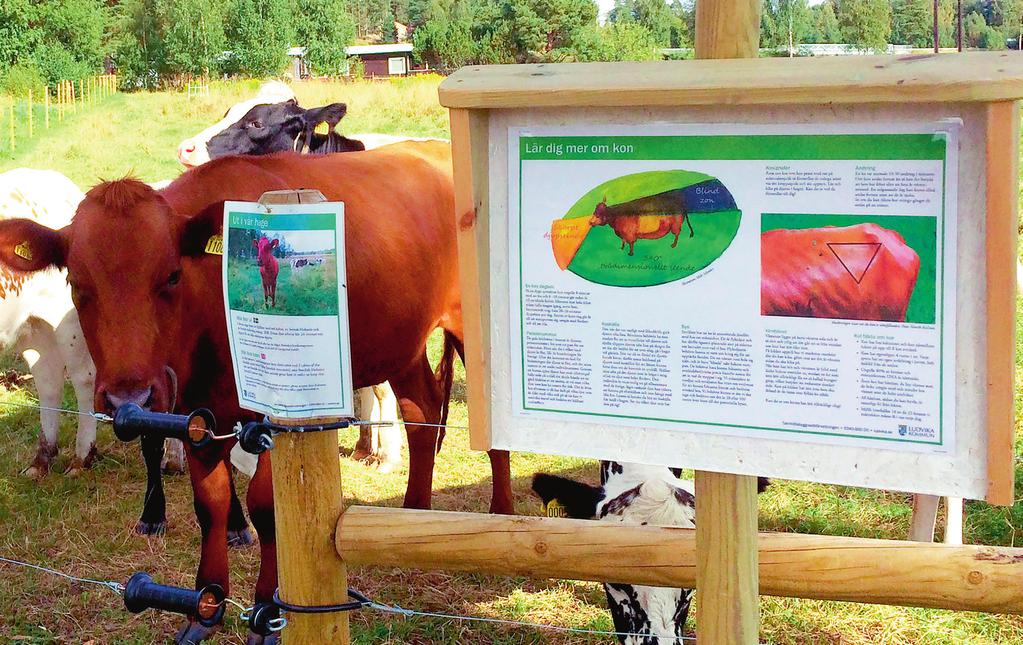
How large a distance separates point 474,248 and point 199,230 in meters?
2.13

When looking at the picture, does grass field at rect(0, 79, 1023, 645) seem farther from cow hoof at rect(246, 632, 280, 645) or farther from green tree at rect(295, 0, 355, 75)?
green tree at rect(295, 0, 355, 75)

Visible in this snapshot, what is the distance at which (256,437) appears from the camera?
2.11 m

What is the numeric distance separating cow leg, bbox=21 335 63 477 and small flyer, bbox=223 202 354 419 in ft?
15.7

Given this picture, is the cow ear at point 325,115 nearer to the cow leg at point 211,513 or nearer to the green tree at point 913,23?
the cow leg at point 211,513

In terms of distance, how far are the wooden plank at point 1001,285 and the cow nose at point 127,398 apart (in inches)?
106

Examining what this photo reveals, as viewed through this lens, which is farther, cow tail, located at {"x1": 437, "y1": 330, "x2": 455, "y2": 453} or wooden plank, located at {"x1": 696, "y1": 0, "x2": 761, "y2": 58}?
cow tail, located at {"x1": 437, "y1": 330, "x2": 455, "y2": 453}

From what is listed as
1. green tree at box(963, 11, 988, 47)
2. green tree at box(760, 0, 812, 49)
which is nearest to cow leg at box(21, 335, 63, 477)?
green tree at box(760, 0, 812, 49)

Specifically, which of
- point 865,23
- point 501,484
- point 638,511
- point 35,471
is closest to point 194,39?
point 865,23

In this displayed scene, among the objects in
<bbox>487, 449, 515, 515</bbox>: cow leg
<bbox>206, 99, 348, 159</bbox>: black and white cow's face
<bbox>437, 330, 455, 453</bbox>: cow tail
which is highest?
<bbox>206, 99, 348, 159</bbox>: black and white cow's face

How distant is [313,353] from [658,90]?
90 cm

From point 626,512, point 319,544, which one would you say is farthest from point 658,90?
point 626,512

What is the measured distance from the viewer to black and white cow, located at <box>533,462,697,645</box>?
2.99 metres

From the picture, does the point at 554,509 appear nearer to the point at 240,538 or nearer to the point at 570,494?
the point at 570,494

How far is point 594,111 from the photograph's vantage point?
170 cm
